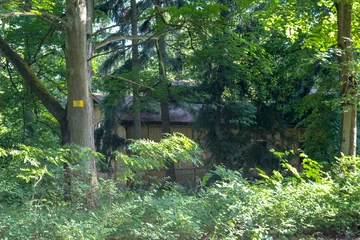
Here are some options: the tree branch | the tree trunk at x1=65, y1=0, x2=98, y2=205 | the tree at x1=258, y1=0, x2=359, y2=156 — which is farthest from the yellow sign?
the tree at x1=258, y1=0, x2=359, y2=156

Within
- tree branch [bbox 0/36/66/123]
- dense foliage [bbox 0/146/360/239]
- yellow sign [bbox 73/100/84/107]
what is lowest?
dense foliage [bbox 0/146/360/239]

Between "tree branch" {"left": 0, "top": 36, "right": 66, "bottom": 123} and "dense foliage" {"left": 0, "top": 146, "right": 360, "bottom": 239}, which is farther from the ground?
"tree branch" {"left": 0, "top": 36, "right": 66, "bottom": 123}

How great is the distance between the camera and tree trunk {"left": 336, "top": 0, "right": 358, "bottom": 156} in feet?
34.8

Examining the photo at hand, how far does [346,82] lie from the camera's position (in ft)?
35.4

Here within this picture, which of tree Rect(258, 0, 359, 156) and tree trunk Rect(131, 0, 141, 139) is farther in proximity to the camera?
tree trunk Rect(131, 0, 141, 139)

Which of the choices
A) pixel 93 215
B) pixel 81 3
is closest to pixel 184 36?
pixel 81 3

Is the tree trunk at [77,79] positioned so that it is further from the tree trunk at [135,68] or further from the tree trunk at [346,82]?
the tree trunk at [135,68]

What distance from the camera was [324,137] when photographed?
1725 centimetres

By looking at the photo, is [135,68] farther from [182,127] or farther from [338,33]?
[182,127]

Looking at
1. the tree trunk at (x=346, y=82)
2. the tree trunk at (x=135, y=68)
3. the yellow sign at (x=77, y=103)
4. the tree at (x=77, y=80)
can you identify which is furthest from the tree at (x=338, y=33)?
the tree trunk at (x=135, y=68)

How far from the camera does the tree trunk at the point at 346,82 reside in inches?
417

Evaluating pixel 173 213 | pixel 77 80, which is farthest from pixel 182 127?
pixel 173 213

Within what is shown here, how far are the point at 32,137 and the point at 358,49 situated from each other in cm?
1058

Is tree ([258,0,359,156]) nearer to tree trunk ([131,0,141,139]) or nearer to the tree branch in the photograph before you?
the tree branch
